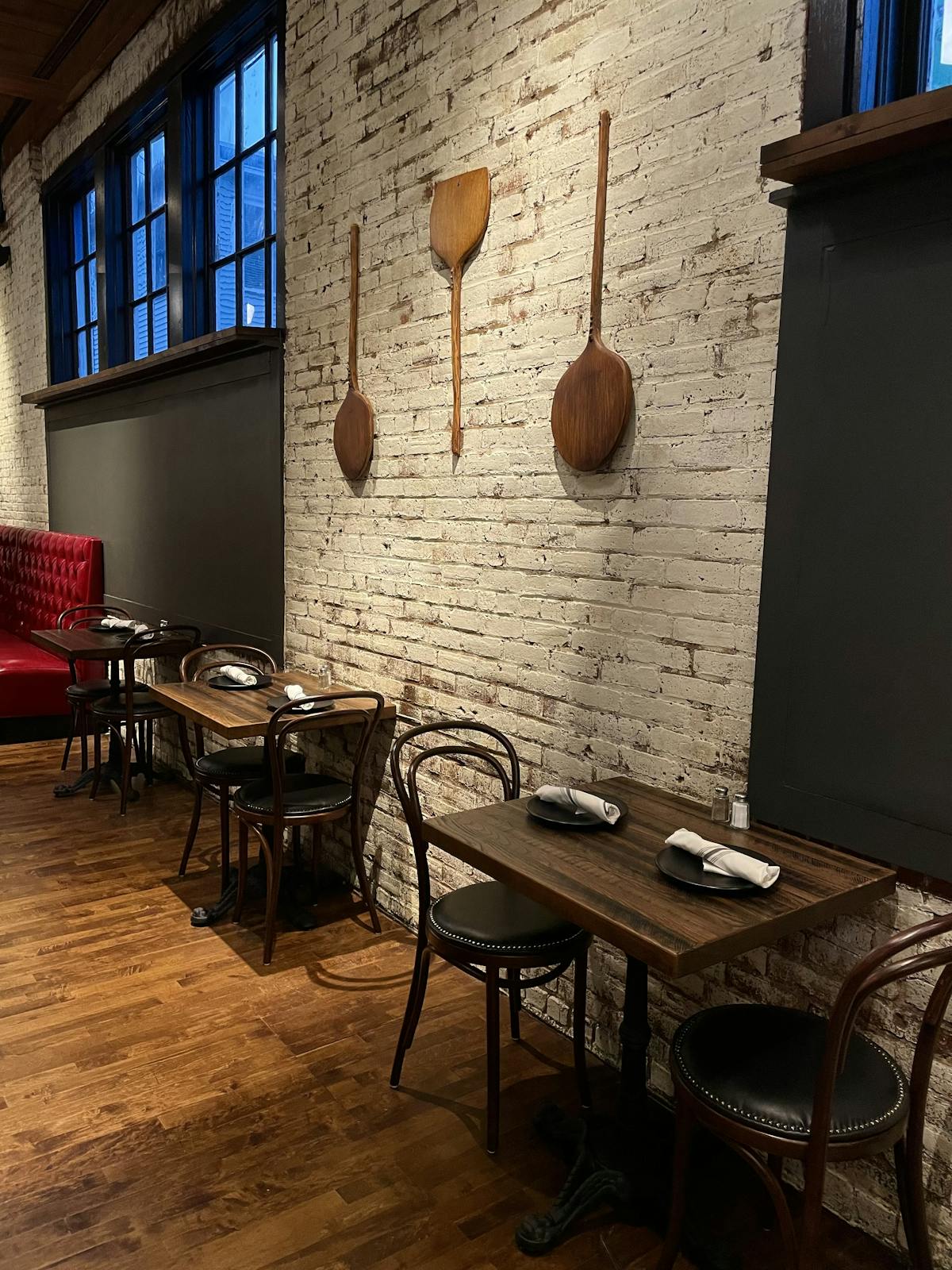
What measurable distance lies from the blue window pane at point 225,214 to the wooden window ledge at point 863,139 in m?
3.51

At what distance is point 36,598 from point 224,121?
11.5ft

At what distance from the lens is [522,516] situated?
282cm

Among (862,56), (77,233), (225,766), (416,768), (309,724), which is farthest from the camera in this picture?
(77,233)

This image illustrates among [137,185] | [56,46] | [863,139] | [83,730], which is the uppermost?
[56,46]

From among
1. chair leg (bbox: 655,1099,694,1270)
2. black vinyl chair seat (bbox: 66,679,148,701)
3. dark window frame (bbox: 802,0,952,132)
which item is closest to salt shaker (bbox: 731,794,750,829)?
chair leg (bbox: 655,1099,694,1270)

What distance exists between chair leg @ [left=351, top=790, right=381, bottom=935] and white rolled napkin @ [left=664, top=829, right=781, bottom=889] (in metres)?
1.60

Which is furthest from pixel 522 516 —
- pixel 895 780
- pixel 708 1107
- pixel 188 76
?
pixel 188 76

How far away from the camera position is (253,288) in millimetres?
4500

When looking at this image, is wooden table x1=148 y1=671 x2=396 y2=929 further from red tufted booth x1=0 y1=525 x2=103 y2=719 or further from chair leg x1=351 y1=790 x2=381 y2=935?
red tufted booth x1=0 y1=525 x2=103 y2=719

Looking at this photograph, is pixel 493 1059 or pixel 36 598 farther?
pixel 36 598

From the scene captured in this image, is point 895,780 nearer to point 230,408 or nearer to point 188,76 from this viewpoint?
point 230,408

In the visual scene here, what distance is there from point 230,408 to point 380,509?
4.51 feet

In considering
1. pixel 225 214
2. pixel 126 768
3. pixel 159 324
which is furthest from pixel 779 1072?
pixel 159 324

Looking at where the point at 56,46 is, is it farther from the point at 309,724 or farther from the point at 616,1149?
the point at 616,1149
